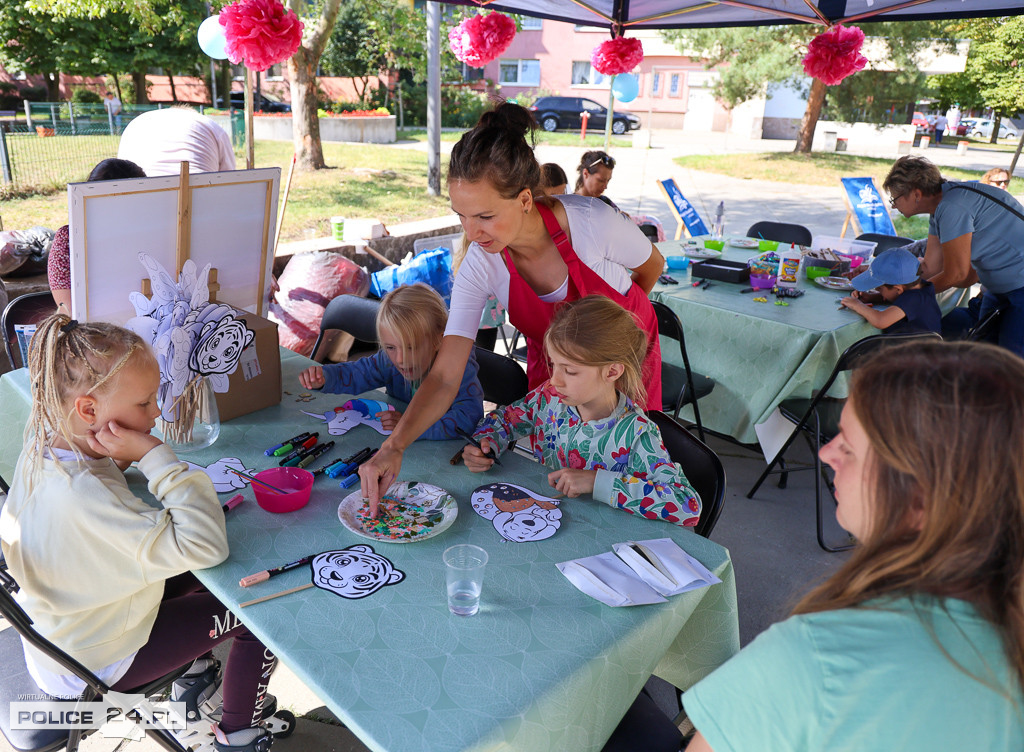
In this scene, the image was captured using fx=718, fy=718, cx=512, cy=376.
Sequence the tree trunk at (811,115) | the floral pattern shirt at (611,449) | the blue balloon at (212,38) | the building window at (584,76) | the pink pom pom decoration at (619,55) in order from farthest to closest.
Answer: the building window at (584,76) < the tree trunk at (811,115) < the pink pom pom decoration at (619,55) < the blue balloon at (212,38) < the floral pattern shirt at (611,449)

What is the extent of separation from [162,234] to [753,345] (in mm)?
2520

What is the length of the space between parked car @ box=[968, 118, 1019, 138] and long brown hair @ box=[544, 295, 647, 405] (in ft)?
106

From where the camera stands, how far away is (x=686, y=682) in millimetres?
1484

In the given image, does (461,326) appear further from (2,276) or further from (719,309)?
(2,276)

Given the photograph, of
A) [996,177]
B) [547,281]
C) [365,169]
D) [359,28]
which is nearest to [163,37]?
[359,28]

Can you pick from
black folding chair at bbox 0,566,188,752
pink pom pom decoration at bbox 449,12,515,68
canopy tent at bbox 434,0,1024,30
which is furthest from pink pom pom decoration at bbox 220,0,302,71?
pink pom pom decoration at bbox 449,12,515,68

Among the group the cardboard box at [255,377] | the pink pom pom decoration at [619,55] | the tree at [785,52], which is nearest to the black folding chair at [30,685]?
the cardboard box at [255,377]

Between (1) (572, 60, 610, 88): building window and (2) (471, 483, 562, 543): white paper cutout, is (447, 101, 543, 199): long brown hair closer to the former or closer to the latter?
(2) (471, 483, 562, 543): white paper cutout

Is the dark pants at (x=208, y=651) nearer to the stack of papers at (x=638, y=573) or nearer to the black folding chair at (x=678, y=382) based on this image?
the stack of papers at (x=638, y=573)

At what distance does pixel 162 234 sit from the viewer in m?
2.04

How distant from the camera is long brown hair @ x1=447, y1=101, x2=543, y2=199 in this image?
5.99ft

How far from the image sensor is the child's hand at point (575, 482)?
167 centimetres

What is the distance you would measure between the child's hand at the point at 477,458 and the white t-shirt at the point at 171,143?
7.34 feet

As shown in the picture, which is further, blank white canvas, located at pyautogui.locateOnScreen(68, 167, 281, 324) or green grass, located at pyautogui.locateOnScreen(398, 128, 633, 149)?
green grass, located at pyautogui.locateOnScreen(398, 128, 633, 149)
